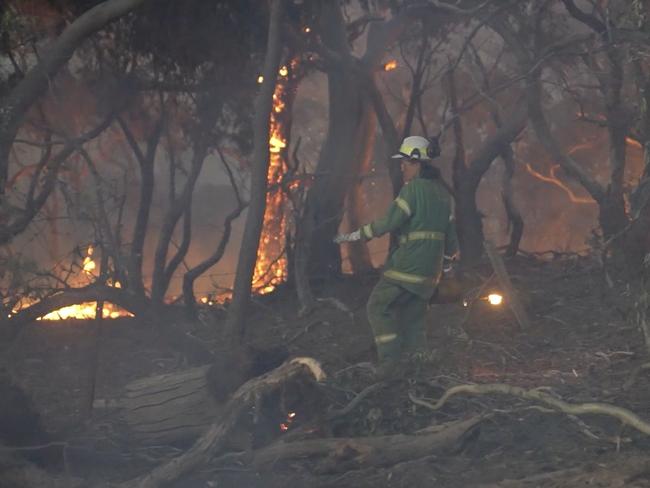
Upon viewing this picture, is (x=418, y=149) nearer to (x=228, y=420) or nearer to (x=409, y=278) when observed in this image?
(x=409, y=278)

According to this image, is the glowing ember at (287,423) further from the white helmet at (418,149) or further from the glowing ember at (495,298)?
the glowing ember at (495,298)

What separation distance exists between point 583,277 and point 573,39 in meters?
3.02

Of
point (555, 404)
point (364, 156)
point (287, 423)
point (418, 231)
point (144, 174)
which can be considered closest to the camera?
point (555, 404)

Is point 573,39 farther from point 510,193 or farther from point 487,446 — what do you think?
point 487,446

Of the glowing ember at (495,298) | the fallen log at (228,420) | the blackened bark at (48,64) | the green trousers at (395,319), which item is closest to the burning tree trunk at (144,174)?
the blackened bark at (48,64)

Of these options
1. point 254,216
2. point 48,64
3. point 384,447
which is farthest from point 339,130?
point 384,447

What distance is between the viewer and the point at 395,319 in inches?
326

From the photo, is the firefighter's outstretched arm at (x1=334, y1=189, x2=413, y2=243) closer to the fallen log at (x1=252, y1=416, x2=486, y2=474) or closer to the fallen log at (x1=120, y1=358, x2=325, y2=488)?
the fallen log at (x1=120, y1=358, x2=325, y2=488)

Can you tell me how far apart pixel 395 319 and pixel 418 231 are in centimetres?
81

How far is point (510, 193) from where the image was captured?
1332 cm

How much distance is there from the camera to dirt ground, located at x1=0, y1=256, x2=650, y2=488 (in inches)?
232

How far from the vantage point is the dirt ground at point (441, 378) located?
19.3 feet

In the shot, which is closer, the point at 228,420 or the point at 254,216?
the point at 228,420

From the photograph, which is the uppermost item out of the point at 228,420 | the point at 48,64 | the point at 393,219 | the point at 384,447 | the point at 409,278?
the point at 48,64
